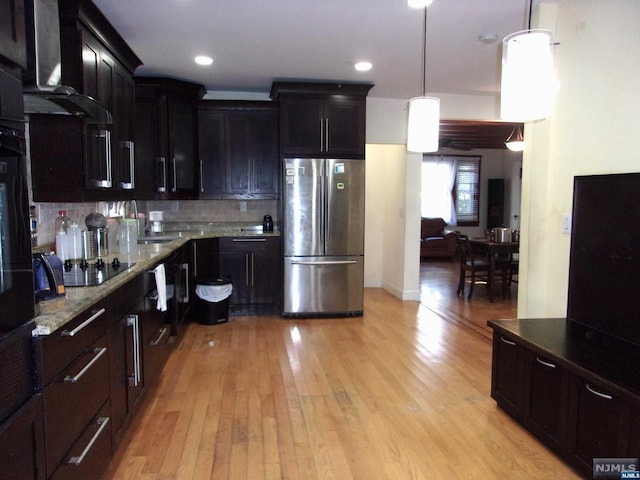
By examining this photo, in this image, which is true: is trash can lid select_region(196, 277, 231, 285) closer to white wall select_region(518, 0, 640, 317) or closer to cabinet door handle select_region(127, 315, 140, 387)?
cabinet door handle select_region(127, 315, 140, 387)

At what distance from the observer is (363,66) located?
4.32 m

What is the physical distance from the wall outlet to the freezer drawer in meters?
2.45

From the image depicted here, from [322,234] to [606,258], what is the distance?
2.94m

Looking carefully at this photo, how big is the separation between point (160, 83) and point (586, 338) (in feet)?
14.1

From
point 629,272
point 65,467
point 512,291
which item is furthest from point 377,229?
point 65,467

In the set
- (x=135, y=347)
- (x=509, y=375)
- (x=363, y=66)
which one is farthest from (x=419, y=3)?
(x=135, y=347)

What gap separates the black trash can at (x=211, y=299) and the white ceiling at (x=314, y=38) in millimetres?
2118

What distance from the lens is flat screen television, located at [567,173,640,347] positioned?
7.46 feet

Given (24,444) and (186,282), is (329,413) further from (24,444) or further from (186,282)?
(186,282)

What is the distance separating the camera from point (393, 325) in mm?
4805

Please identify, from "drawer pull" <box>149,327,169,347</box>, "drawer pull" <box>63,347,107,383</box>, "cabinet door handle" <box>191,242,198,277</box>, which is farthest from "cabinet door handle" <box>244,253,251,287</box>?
"drawer pull" <box>63,347,107,383</box>

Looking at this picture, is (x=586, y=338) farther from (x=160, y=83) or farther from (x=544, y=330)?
(x=160, y=83)

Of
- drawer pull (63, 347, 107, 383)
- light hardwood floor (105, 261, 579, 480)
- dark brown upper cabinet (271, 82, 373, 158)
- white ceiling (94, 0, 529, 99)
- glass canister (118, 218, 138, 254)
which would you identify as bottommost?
light hardwood floor (105, 261, 579, 480)

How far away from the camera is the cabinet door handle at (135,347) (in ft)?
8.07
